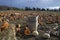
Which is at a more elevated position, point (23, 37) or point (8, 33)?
point (8, 33)

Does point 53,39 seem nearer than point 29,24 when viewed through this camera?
Yes

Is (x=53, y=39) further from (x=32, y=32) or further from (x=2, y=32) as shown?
(x=2, y=32)

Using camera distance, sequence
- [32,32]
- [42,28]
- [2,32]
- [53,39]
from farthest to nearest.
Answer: [42,28] < [32,32] < [53,39] < [2,32]

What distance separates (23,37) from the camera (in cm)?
1232

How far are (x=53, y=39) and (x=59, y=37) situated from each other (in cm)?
54

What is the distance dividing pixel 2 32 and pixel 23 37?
18.5ft

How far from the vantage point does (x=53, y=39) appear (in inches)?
472

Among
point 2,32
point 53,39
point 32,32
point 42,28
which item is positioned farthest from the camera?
point 42,28

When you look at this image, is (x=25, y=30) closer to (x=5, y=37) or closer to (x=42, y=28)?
(x=42, y=28)

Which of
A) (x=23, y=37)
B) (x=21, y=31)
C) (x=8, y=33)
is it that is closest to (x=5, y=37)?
(x=8, y=33)

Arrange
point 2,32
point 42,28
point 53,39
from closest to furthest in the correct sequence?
point 2,32 < point 53,39 < point 42,28

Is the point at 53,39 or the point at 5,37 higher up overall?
the point at 5,37

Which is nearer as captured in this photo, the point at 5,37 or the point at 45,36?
the point at 5,37

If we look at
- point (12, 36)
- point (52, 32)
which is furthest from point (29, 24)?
point (12, 36)
